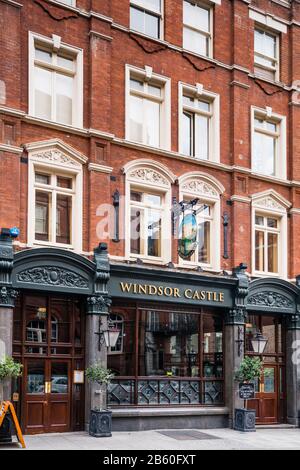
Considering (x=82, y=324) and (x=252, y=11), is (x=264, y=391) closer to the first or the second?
(x=82, y=324)

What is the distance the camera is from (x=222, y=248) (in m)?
21.8

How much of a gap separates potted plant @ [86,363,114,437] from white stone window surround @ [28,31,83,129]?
6.61 m

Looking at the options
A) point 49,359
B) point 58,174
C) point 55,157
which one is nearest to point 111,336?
point 49,359

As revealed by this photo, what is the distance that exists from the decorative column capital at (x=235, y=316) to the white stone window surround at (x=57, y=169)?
549cm

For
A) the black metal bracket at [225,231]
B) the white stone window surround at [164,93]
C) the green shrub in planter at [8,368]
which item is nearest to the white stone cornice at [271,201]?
the black metal bracket at [225,231]

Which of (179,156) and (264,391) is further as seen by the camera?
(264,391)

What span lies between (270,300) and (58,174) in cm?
821

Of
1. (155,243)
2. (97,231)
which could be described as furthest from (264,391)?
(97,231)

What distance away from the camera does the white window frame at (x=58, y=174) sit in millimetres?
18125

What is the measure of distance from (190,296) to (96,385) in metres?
4.19

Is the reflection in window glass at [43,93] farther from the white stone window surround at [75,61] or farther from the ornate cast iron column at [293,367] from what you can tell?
the ornate cast iron column at [293,367]

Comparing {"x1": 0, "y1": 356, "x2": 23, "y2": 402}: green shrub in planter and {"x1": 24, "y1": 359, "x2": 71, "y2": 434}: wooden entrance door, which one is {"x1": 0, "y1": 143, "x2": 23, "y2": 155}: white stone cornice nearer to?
{"x1": 0, "y1": 356, "x2": 23, "y2": 402}: green shrub in planter

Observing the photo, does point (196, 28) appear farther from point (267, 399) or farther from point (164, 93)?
point (267, 399)

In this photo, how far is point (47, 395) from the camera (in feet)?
59.5
